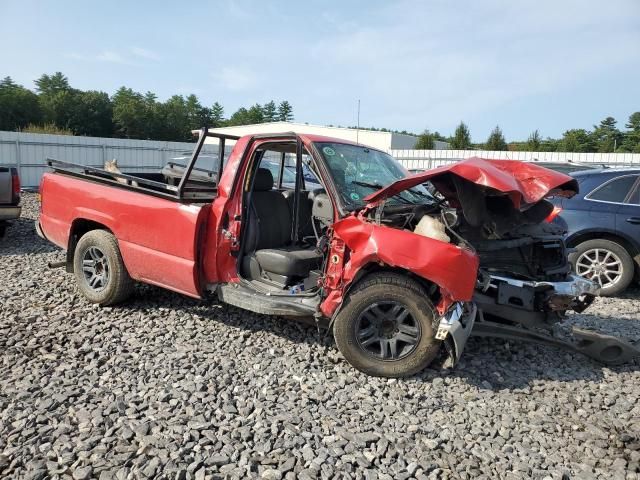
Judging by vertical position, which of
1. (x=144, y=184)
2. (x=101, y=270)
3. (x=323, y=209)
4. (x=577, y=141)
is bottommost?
(x=101, y=270)

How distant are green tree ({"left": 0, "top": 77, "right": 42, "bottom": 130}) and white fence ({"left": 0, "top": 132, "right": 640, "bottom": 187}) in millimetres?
37352

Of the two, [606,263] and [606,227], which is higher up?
[606,227]

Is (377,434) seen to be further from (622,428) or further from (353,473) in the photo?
(622,428)

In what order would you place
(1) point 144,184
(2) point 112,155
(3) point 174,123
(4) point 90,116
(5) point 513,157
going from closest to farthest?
(1) point 144,184, (5) point 513,157, (2) point 112,155, (4) point 90,116, (3) point 174,123

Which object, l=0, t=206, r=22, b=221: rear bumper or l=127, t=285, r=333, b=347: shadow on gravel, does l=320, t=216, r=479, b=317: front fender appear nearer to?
l=127, t=285, r=333, b=347: shadow on gravel

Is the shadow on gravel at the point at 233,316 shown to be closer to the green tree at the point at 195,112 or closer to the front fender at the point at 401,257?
the front fender at the point at 401,257

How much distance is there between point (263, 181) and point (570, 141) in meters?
53.9

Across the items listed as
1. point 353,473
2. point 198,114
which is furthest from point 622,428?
point 198,114

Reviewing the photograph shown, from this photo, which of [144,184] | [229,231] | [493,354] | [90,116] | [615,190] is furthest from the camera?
[90,116]

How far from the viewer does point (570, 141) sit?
168ft

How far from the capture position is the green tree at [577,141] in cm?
4934

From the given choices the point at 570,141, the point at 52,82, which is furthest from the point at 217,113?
the point at 570,141

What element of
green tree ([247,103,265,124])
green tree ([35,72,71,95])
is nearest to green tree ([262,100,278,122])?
green tree ([247,103,265,124])

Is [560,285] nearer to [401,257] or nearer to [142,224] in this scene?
[401,257]
